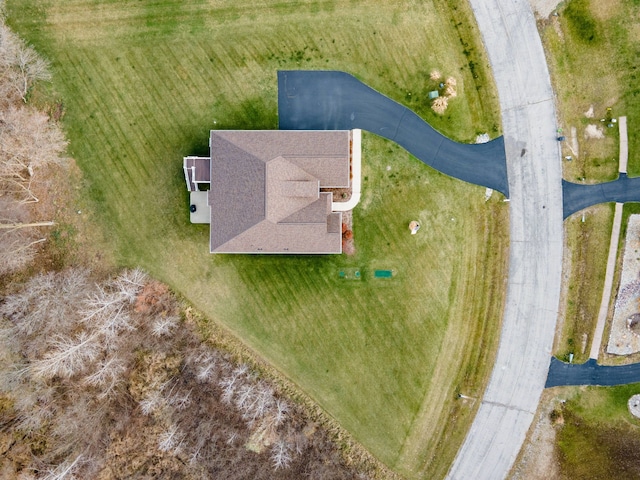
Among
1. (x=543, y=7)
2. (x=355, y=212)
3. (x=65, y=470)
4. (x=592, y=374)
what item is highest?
(x=543, y=7)

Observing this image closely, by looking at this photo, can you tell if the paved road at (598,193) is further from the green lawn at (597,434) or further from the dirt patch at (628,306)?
the green lawn at (597,434)

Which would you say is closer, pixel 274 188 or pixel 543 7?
pixel 274 188

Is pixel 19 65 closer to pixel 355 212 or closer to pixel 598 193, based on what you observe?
pixel 355 212

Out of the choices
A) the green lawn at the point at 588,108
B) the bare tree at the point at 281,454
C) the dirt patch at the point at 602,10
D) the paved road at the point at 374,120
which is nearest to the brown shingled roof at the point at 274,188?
the paved road at the point at 374,120

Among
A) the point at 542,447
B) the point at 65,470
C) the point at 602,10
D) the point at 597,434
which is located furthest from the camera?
the point at 602,10

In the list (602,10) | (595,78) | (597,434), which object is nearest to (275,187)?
(595,78)

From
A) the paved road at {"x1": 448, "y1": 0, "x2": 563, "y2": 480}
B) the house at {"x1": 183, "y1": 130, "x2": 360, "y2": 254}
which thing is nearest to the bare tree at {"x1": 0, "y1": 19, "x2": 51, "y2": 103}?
the house at {"x1": 183, "y1": 130, "x2": 360, "y2": 254}
